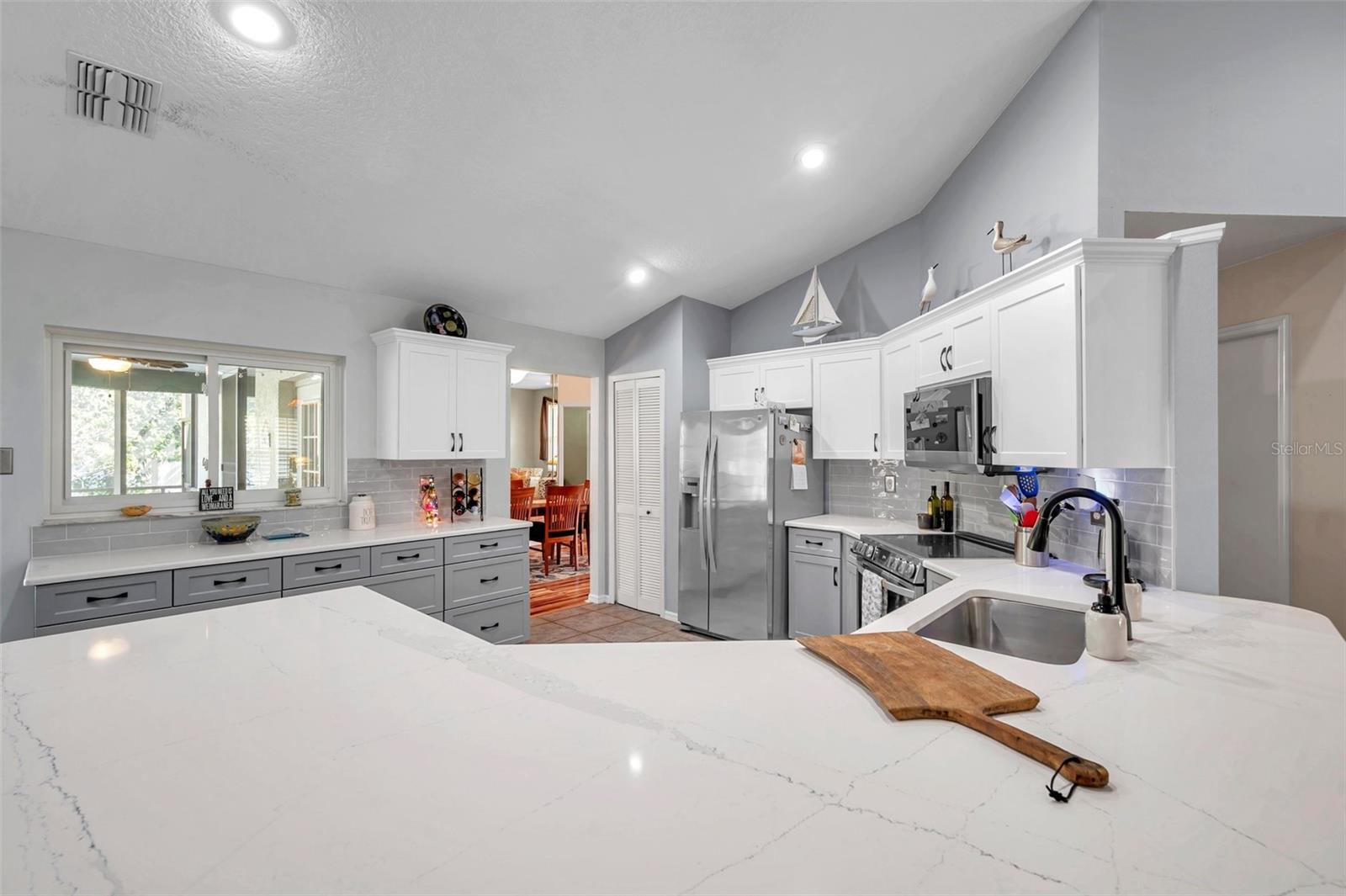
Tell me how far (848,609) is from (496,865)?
3.31 metres

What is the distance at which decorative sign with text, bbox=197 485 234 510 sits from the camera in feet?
10.5

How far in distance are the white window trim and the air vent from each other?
3.99 feet

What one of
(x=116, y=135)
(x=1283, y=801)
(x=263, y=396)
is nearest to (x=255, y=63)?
(x=116, y=135)

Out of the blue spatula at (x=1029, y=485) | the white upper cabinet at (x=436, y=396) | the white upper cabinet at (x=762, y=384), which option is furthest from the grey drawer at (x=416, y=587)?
the blue spatula at (x=1029, y=485)

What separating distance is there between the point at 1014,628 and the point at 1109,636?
79cm

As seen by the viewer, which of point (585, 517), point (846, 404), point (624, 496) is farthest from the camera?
point (585, 517)

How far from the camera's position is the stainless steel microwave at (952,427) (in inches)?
101

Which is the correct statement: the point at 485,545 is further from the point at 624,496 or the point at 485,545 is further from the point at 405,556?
the point at 624,496

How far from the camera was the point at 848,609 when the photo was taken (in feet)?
11.9

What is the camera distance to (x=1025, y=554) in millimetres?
2512

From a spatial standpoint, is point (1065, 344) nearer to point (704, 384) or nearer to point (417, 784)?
point (417, 784)

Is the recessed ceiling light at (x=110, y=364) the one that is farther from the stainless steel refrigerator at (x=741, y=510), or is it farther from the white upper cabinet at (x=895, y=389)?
the white upper cabinet at (x=895, y=389)

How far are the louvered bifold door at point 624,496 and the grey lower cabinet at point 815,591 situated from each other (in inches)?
58.1

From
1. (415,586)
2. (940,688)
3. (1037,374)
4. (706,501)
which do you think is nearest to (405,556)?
(415,586)
